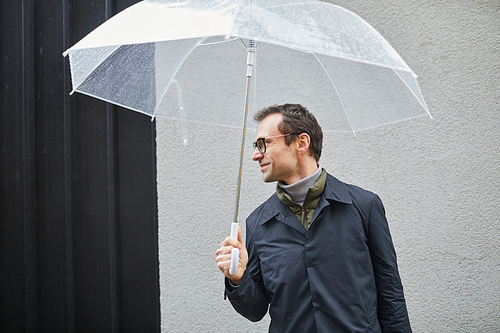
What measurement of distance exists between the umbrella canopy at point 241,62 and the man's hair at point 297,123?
211mm

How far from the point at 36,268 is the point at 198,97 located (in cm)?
191

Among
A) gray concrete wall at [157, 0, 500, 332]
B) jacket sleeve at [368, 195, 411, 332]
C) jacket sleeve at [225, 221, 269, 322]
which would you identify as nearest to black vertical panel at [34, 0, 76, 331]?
gray concrete wall at [157, 0, 500, 332]

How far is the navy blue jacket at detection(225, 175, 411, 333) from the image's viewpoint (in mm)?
1512

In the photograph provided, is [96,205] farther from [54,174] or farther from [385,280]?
[385,280]

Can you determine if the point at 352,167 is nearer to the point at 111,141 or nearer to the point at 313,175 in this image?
the point at 313,175

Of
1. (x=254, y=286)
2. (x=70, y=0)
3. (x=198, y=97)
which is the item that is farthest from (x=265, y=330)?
(x=70, y=0)

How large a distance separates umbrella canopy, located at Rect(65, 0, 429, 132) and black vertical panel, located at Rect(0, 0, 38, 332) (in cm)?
148

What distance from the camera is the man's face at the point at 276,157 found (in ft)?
5.43

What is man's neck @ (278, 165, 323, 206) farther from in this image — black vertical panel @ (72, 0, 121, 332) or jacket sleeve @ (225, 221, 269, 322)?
black vertical panel @ (72, 0, 121, 332)

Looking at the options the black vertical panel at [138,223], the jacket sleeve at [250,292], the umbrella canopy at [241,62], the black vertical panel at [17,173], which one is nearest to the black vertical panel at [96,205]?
the black vertical panel at [138,223]

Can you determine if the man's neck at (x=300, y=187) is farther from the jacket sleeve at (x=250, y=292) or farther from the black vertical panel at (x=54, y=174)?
the black vertical panel at (x=54, y=174)

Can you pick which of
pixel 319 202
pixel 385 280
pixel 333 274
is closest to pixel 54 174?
pixel 319 202

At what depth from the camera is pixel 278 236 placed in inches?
65.3

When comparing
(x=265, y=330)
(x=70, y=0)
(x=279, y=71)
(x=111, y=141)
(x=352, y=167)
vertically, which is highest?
(x=70, y=0)
